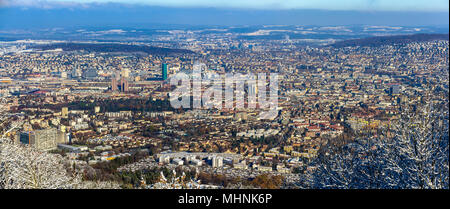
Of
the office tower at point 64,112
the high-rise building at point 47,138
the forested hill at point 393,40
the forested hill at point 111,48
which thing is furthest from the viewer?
the forested hill at point 393,40

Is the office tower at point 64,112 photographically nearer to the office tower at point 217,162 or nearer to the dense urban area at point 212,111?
the dense urban area at point 212,111

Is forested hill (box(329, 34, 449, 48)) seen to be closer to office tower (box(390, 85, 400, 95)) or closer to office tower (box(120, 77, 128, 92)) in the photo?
office tower (box(390, 85, 400, 95))

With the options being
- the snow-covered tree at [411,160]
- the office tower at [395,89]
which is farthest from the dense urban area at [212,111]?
the office tower at [395,89]

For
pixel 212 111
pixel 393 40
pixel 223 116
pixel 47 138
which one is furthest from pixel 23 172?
pixel 393 40

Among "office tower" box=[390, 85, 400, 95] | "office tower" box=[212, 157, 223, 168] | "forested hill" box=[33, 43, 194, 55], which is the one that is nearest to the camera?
"office tower" box=[212, 157, 223, 168]

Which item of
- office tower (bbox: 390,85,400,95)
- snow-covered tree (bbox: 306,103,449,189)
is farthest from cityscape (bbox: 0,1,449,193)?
office tower (bbox: 390,85,400,95)

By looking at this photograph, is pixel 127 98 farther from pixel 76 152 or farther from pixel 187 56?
pixel 187 56

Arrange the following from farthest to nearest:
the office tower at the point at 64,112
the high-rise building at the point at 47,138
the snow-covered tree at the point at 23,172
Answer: the office tower at the point at 64,112 < the high-rise building at the point at 47,138 < the snow-covered tree at the point at 23,172

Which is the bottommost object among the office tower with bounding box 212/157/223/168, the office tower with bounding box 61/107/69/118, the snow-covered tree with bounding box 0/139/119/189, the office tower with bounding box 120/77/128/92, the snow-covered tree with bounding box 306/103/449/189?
the office tower with bounding box 212/157/223/168
